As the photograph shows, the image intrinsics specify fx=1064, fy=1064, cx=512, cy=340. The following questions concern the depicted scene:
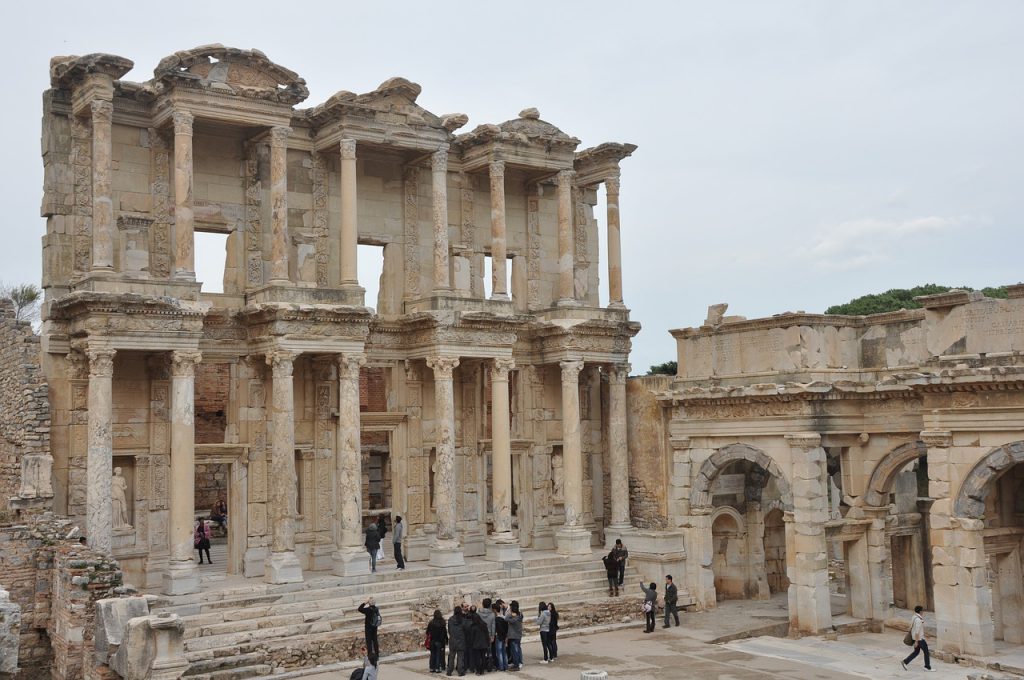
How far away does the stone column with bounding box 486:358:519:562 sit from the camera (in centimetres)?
2352

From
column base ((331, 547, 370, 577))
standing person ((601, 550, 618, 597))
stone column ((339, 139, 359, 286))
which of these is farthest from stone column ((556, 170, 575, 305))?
column base ((331, 547, 370, 577))

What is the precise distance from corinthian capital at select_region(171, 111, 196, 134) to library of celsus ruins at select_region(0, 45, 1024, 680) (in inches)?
2.7

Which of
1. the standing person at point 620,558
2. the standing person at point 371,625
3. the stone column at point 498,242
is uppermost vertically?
the stone column at point 498,242

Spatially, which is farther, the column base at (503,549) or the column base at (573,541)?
the column base at (573,541)

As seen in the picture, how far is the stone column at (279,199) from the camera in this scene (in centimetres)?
2145

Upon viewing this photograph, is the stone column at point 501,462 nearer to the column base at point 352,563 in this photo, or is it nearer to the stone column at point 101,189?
Answer: the column base at point 352,563

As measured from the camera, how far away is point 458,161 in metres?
25.8

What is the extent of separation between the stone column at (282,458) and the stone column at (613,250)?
8.84 m

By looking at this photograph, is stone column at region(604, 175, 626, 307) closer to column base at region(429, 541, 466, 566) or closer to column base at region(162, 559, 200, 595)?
column base at region(429, 541, 466, 566)

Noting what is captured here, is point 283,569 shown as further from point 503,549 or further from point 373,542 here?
point 503,549

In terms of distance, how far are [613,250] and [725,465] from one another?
6.18 m

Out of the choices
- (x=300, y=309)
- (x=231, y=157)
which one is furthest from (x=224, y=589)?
(x=231, y=157)

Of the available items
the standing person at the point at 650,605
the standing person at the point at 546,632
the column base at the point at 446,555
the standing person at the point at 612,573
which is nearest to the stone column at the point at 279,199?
the column base at the point at 446,555

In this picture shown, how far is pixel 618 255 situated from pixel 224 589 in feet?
41.0
